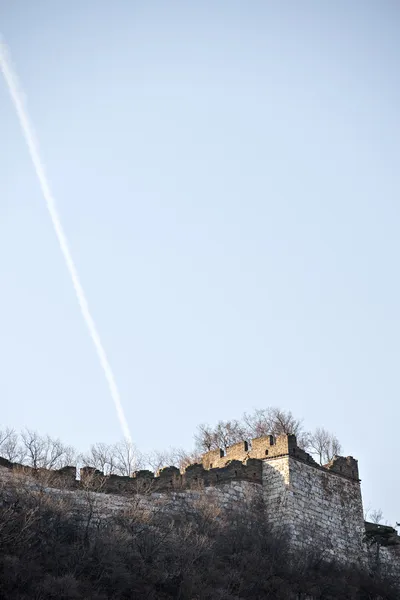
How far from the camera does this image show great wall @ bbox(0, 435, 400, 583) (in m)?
29.4

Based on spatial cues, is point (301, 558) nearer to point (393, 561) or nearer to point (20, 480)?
point (393, 561)

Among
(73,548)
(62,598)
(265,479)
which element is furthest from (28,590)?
(265,479)

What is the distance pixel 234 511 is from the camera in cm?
3044

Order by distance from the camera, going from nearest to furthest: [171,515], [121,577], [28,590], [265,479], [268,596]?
[28,590]
[121,577]
[268,596]
[171,515]
[265,479]

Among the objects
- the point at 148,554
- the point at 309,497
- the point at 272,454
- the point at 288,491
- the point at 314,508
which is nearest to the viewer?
the point at 148,554

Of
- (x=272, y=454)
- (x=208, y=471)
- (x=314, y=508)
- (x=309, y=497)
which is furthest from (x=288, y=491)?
(x=208, y=471)

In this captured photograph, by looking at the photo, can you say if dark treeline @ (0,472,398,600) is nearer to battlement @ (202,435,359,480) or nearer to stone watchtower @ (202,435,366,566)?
stone watchtower @ (202,435,366,566)

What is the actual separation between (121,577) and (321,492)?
1296cm

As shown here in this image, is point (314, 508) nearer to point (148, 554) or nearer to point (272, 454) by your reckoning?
point (272, 454)

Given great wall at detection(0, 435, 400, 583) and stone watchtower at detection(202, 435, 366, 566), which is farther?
stone watchtower at detection(202, 435, 366, 566)

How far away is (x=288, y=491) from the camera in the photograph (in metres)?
31.0

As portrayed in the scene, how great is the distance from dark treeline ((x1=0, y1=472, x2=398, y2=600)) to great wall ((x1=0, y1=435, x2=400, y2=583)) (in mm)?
554

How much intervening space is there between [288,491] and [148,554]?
8.91 m

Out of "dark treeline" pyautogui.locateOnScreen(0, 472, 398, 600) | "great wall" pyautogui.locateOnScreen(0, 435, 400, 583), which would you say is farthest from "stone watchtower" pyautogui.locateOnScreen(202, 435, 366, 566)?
"dark treeline" pyautogui.locateOnScreen(0, 472, 398, 600)
